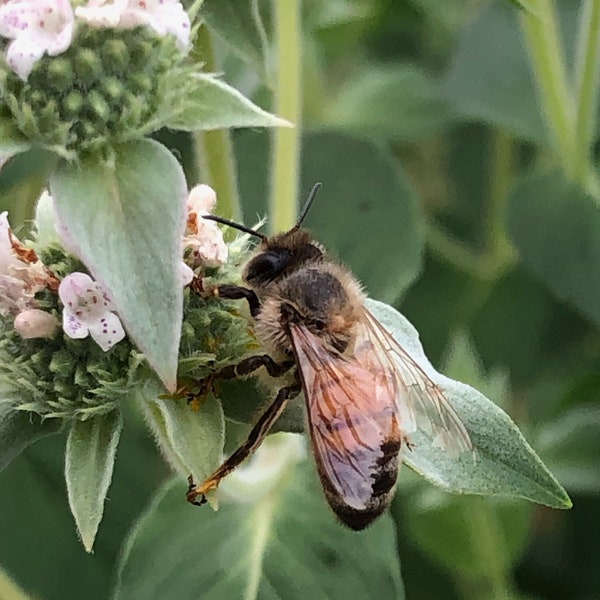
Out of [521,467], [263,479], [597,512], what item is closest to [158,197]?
[521,467]

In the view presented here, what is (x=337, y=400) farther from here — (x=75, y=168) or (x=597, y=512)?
(x=597, y=512)

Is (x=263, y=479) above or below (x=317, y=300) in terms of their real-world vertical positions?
below

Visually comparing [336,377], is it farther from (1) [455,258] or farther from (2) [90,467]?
(1) [455,258]

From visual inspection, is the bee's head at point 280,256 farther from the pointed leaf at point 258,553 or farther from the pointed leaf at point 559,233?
the pointed leaf at point 559,233

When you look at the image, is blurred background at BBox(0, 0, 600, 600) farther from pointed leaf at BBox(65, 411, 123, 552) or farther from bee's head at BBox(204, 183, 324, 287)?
pointed leaf at BBox(65, 411, 123, 552)

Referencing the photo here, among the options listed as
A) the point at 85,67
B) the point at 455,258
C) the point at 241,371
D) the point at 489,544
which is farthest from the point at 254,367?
the point at 455,258

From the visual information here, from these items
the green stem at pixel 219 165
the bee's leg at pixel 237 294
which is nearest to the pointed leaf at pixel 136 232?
the bee's leg at pixel 237 294
